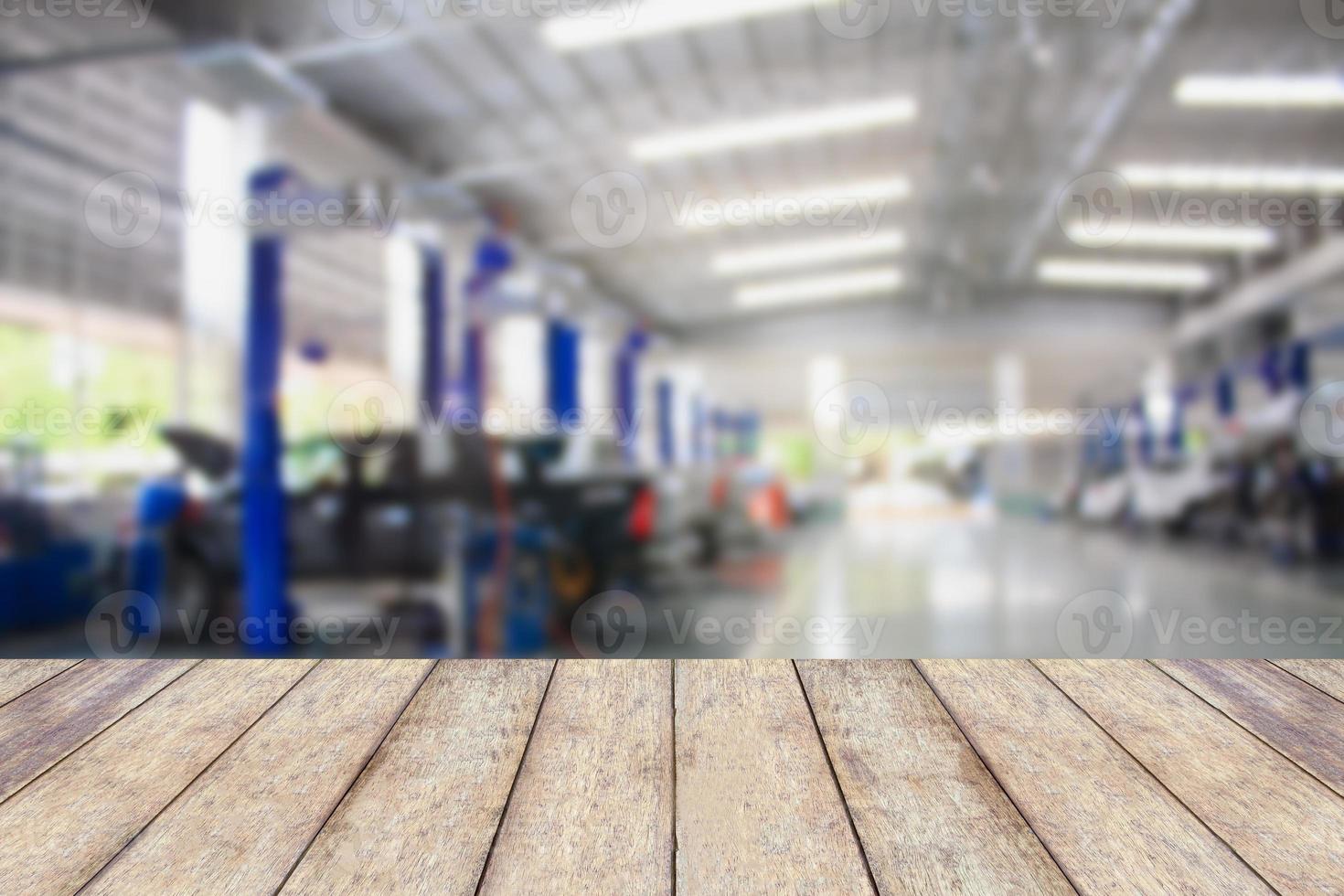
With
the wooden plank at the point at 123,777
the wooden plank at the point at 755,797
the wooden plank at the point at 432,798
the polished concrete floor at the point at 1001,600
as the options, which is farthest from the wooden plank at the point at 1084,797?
the wooden plank at the point at 123,777

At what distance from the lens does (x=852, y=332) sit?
181cm

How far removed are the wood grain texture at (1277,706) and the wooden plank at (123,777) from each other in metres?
1.44

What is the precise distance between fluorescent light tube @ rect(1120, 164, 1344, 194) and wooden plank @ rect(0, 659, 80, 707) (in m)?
2.30

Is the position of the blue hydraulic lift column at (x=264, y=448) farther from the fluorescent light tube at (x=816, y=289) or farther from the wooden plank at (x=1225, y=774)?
the wooden plank at (x=1225, y=774)

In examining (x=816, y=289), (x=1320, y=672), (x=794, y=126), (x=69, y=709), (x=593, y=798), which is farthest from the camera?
(x=816, y=289)

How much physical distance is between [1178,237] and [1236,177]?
162 millimetres

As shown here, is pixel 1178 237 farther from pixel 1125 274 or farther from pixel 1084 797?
pixel 1084 797

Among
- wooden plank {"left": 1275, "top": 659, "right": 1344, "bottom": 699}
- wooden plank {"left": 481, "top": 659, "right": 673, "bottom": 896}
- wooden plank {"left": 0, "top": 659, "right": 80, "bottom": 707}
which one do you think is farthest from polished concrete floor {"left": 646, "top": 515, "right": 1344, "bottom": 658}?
wooden plank {"left": 0, "top": 659, "right": 80, "bottom": 707}

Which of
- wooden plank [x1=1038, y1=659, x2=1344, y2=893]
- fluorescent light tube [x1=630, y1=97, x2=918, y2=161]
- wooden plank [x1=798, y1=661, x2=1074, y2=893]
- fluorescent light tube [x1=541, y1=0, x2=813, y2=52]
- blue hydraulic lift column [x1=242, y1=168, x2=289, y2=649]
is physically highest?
fluorescent light tube [x1=541, y1=0, x2=813, y2=52]

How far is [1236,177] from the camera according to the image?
68.2 inches

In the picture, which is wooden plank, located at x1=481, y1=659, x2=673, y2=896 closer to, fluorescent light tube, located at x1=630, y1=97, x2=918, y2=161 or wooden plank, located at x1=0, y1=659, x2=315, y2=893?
wooden plank, located at x1=0, y1=659, x2=315, y2=893

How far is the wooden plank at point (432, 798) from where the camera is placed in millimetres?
802

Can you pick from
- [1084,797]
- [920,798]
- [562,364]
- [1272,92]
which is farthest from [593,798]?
[1272,92]

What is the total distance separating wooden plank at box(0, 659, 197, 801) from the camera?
3.67 ft
